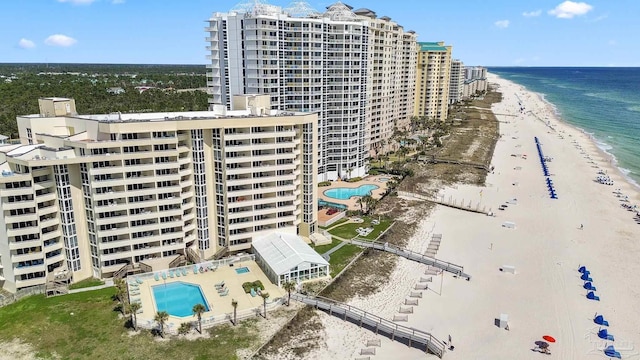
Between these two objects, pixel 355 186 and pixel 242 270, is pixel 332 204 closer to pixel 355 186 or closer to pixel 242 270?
pixel 355 186

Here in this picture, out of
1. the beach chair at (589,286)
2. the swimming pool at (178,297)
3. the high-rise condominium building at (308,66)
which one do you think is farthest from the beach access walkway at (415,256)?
the high-rise condominium building at (308,66)

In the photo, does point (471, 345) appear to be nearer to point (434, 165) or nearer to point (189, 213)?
point (189, 213)

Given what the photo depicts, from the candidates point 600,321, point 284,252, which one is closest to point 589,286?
point 600,321

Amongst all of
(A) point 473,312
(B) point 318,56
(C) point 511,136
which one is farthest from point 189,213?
(C) point 511,136

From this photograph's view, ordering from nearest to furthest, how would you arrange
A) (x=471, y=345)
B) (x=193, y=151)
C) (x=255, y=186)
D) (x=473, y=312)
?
(x=471, y=345), (x=473, y=312), (x=193, y=151), (x=255, y=186)

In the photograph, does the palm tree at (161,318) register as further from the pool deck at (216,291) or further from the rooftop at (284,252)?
→ the rooftop at (284,252)
